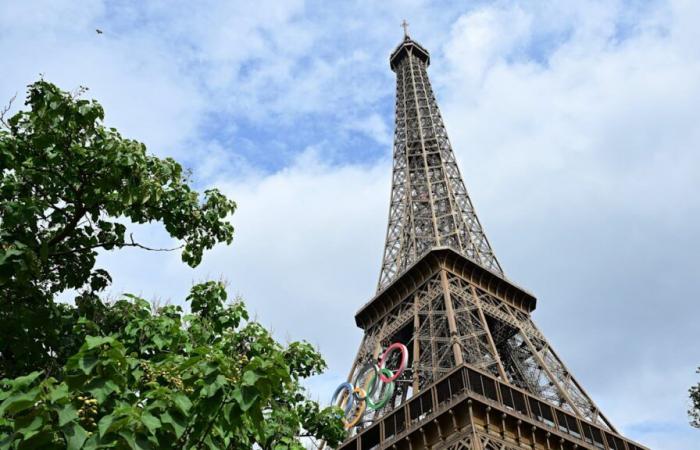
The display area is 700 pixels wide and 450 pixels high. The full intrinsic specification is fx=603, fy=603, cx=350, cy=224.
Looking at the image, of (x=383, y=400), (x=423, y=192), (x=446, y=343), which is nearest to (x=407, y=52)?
(x=423, y=192)

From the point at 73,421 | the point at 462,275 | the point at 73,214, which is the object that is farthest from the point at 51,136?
the point at 462,275

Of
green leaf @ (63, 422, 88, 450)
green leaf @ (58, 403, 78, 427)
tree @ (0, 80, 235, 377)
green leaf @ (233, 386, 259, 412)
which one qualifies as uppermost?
tree @ (0, 80, 235, 377)

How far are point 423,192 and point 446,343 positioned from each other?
2478 cm

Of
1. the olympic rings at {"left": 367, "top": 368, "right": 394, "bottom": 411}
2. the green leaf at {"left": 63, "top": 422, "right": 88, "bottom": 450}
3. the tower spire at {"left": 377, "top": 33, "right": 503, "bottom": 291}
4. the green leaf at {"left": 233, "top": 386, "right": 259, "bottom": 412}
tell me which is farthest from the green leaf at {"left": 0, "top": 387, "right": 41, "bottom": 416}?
the tower spire at {"left": 377, "top": 33, "right": 503, "bottom": 291}

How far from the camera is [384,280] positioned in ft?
181

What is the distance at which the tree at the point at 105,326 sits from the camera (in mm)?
6319

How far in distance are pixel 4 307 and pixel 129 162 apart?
286 centimetres

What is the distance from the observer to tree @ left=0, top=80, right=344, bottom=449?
6319mm

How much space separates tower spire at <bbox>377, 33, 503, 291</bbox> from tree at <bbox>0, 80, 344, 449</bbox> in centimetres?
3735

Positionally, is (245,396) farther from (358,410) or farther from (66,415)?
(358,410)

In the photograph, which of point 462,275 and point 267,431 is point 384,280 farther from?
point 267,431

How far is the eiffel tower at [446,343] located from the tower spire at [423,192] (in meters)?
0.13

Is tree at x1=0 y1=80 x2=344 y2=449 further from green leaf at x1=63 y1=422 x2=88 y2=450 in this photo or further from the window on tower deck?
the window on tower deck

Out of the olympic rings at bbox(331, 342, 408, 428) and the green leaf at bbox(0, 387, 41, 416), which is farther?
the olympic rings at bbox(331, 342, 408, 428)
